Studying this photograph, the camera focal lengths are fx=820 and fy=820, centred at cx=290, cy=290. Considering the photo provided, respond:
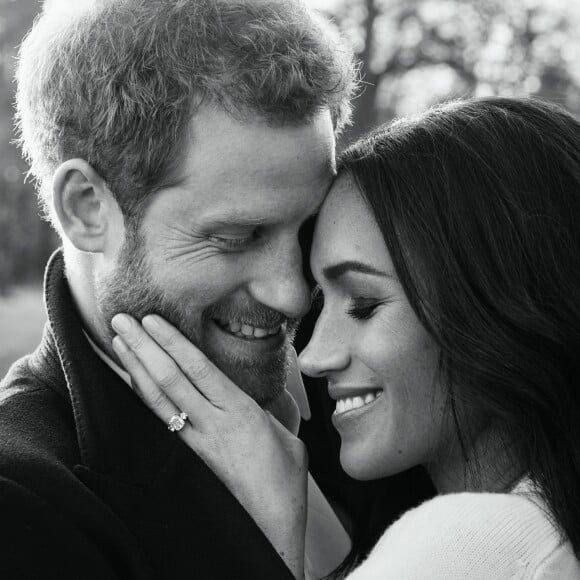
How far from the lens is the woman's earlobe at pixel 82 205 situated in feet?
8.06

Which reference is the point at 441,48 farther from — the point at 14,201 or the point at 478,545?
the point at 478,545

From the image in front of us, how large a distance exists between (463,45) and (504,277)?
12.4 m

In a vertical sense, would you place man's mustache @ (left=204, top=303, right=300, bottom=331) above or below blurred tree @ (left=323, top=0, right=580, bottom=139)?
below

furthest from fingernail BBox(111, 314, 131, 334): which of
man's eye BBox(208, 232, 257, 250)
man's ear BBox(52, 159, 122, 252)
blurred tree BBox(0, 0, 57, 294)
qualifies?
blurred tree BBox(0, 0, 57, 294)

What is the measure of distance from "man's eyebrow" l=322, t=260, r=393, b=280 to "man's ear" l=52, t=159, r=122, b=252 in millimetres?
653

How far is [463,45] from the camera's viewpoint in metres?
13.6

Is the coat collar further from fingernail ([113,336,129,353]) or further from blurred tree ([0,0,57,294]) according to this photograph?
blurred tree ([0,0,57,294])

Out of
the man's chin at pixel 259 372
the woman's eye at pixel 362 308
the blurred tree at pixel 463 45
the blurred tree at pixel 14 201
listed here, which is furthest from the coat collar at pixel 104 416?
the blurred tree at pixel 14 201

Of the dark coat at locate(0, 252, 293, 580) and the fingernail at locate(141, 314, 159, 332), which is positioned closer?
the dark coat at locate(0, 252, 293, 580)

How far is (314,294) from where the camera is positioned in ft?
9.07

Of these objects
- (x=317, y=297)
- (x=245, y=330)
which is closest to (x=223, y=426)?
(x=245, y=330)

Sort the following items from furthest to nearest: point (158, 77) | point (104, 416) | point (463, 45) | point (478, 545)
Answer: point (463, 45) → point (158, 77) → point (104, 416) → point (478, 545)

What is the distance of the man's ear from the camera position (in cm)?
246

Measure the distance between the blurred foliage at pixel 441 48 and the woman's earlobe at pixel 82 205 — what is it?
10.4 metres
